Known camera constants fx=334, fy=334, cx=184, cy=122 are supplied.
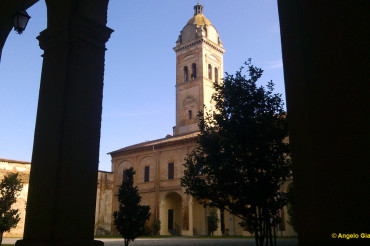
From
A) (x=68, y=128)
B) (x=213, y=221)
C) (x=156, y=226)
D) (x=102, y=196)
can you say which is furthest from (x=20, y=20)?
(x=102, y=196)

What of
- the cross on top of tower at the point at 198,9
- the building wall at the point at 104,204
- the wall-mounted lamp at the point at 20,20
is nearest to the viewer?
the wall-mounted lamp at the point at 20,20

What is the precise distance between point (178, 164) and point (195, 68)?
43.3 feet

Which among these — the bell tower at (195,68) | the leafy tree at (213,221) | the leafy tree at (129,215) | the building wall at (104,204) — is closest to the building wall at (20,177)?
the building wall at (104,204)

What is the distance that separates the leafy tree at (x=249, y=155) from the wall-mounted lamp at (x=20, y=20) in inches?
201

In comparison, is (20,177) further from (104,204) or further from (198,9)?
(198,9)

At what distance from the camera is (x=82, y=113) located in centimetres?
384

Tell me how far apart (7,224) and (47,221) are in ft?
43.3

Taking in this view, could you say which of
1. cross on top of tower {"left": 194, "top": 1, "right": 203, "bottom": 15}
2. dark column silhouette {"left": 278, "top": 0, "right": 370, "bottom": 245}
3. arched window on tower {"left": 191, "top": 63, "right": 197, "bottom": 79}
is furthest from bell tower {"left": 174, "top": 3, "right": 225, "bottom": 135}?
dark column silhouette {"left": 278, "top": 0, "right": 370, "bottom": 245}

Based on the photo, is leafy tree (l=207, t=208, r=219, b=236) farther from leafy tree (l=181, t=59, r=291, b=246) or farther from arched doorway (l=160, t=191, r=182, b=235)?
leafy tree (l=181, t=59, r=291, b=246)

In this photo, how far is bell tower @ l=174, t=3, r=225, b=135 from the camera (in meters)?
37.3

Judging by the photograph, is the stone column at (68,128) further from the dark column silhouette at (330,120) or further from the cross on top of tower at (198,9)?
the cross on top of tower at (198,9)

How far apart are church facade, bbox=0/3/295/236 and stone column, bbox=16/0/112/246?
21.8 m

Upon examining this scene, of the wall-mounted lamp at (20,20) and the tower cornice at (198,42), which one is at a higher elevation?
the tower cornice at (198,42)

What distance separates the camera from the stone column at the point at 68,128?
137 inches
